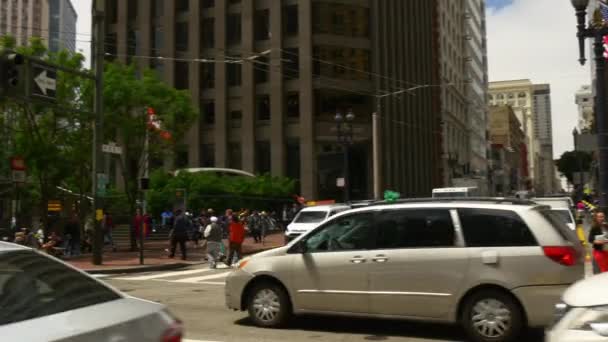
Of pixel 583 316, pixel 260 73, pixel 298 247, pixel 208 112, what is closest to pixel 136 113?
pixel 298 247

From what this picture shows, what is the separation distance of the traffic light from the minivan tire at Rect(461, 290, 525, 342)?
1180 centimetres

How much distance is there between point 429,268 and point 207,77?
147ft

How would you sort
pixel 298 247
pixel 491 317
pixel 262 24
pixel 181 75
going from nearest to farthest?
pixel 491 317 → pixel 298 247 → pixel 262 24 → pixel 181 75

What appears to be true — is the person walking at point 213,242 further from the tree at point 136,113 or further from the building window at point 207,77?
the building window at point 207,77

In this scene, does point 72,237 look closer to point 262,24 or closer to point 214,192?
point 214,192

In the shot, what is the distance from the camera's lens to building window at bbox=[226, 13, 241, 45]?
4981cm

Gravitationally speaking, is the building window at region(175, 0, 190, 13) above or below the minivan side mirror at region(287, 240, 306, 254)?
above

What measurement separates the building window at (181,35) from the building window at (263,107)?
8321mm

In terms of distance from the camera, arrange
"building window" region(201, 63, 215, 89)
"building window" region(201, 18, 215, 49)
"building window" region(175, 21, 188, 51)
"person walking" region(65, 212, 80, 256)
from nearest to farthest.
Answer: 1. "person walking" region(65, 212, 80, 256)
2. "building window" region(201, 63, 215, 89)
3. "building window" region(201, 18, 215, 49)
4. "building window" region(175, 21, 188, 51)

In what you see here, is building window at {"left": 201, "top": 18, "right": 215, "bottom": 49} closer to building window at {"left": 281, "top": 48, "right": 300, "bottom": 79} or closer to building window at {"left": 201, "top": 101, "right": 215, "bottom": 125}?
building window at {"left": 201, "top": 101, "right": 215, "bottom": 125}

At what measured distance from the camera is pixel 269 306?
8617mm

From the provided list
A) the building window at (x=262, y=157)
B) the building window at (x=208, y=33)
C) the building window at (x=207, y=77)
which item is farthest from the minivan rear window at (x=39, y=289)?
the building window at (x=208, y=33)

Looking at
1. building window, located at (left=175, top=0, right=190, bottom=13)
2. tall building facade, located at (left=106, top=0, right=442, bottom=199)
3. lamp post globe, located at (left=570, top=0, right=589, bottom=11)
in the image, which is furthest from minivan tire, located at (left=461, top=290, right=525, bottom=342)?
building window, located at (left=175, top=0, right=190, bottom=13)

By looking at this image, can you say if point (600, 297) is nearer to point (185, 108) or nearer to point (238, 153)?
point (185, 108)
